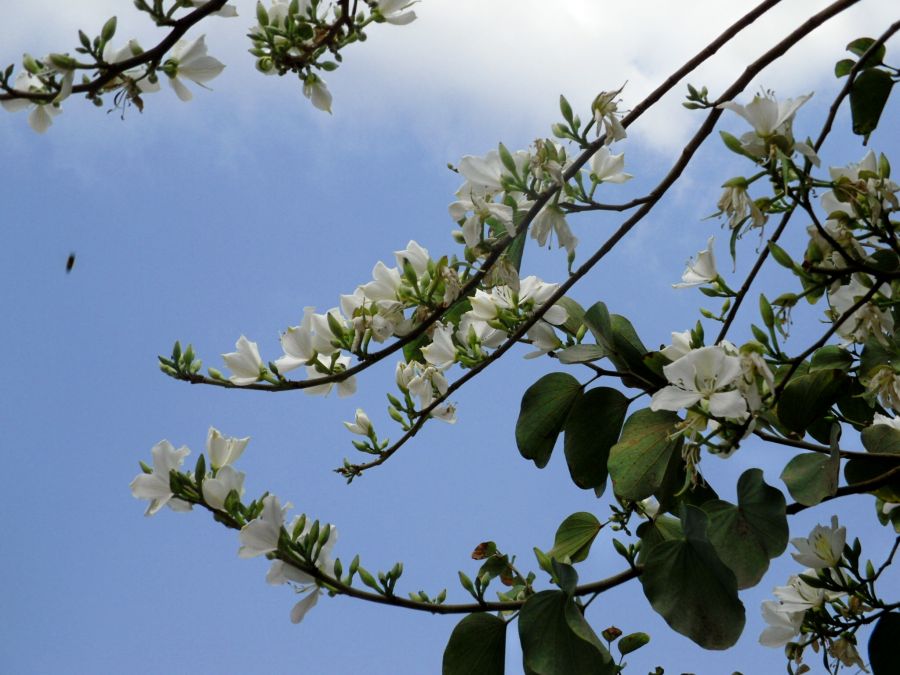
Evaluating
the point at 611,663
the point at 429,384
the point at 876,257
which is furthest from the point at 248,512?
the point at 876,257

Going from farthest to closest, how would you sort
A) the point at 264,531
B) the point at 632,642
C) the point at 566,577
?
the point at 632,642 < the point at 566,577 < the point at 264,531

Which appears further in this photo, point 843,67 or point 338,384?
point 843,67

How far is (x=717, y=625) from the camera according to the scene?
1.29 m

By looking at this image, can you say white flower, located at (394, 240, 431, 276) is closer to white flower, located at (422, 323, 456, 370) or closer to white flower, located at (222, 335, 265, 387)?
white flower, located at (422, 323, 456, 370)

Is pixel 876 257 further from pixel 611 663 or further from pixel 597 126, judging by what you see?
pixel 611 663

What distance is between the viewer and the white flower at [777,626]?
167cm

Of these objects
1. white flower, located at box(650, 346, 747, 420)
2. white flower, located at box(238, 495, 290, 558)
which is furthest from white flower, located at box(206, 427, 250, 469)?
white flower, located at box(650, 346, 747, 420)

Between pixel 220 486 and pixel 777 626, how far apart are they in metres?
1.01

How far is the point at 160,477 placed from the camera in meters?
1.31

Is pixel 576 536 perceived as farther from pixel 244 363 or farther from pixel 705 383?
pixel 244 363

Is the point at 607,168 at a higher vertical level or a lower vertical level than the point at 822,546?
higher

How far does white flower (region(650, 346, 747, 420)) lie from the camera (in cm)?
120

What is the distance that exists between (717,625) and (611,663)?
0.17m

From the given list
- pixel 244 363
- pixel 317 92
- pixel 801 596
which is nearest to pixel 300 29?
pixel 317 92
